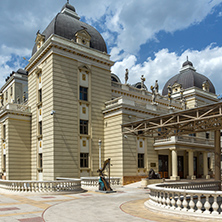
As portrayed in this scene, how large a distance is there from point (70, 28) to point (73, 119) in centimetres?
1144

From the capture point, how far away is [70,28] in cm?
3281

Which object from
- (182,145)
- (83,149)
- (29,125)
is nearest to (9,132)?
(29,125)

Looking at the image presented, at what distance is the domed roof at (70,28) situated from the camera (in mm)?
31859

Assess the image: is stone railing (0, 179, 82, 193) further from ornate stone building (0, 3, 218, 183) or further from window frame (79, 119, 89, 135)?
window frame (79, 119, 89, 135)

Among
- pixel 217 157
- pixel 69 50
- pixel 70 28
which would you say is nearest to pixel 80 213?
pixel 217 157

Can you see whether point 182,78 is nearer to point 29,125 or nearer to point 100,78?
point 100,78

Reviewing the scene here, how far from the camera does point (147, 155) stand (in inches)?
1309

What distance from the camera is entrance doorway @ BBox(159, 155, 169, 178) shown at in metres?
35.4

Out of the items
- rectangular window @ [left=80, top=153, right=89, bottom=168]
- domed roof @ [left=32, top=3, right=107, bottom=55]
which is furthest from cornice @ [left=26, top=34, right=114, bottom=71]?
rectangular window @ [left=80, top=153, right=89, bottom=168]

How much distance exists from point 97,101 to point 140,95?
26.1ft

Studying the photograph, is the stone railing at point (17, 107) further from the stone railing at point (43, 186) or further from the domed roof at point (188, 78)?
the domed roof at point (188, 78)

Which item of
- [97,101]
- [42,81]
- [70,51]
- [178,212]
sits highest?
[70,51]

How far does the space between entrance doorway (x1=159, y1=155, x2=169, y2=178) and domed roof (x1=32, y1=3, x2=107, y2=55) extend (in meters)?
16.5

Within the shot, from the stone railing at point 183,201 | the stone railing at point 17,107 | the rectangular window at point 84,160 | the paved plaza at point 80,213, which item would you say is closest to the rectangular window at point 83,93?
the rectangular window at point 84,160
